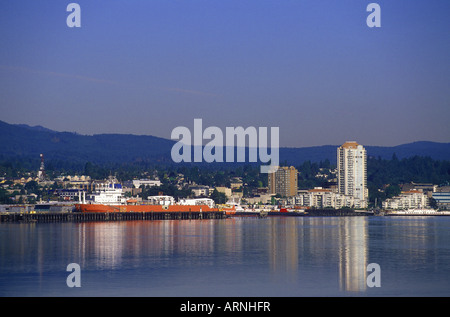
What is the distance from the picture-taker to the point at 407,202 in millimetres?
160750

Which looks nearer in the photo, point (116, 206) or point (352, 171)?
point (116, 206)

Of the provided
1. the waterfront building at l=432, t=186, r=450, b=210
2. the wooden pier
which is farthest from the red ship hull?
the waterfront building at l=432, t=186, r=450, b=210

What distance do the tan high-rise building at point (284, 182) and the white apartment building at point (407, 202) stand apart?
2740cm

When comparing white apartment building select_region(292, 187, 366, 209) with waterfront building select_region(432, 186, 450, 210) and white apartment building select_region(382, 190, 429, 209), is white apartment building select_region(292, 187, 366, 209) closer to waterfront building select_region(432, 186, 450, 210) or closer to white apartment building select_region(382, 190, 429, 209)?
white apartment building select_region(382, 190, 429, 209)

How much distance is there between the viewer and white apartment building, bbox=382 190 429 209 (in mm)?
159750

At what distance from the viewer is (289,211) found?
13700 cm

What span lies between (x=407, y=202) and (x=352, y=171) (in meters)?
16.6

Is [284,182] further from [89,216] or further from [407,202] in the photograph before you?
[89,216]

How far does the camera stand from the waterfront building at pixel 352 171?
169 meters

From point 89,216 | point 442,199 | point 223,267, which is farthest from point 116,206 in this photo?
point 442,199

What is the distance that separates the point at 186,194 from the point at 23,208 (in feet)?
157

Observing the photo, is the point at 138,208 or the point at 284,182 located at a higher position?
the point at 284,182
